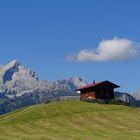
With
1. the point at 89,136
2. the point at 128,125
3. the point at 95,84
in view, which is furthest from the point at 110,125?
the point at 95,84

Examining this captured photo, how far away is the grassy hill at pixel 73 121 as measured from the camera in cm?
6091

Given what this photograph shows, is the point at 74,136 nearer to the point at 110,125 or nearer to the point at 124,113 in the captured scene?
the point at 110,125

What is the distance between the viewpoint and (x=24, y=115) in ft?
270

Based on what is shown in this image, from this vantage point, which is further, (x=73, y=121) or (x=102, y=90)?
(x=102, y=90)

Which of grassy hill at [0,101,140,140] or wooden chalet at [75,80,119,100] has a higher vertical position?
wooden chalet at [75,80,119,100]

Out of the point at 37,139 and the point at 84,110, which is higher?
the point at 84,110

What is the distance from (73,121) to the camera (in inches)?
3054

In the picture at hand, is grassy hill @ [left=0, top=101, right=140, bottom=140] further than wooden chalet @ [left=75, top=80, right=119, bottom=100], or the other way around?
wooden chalet @ [left=75, top=80, right=119, bottom=100]

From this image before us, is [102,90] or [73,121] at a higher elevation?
[102,90]

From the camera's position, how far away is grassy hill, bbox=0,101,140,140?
6091cm

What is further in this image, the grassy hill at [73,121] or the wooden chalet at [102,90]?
the wooden chalet at [102,90]

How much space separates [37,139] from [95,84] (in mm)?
81229

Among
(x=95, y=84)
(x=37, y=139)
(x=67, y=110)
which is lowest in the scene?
(x=37, y=139)

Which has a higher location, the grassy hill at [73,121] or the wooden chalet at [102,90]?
the wooden chalet at [102,90]
